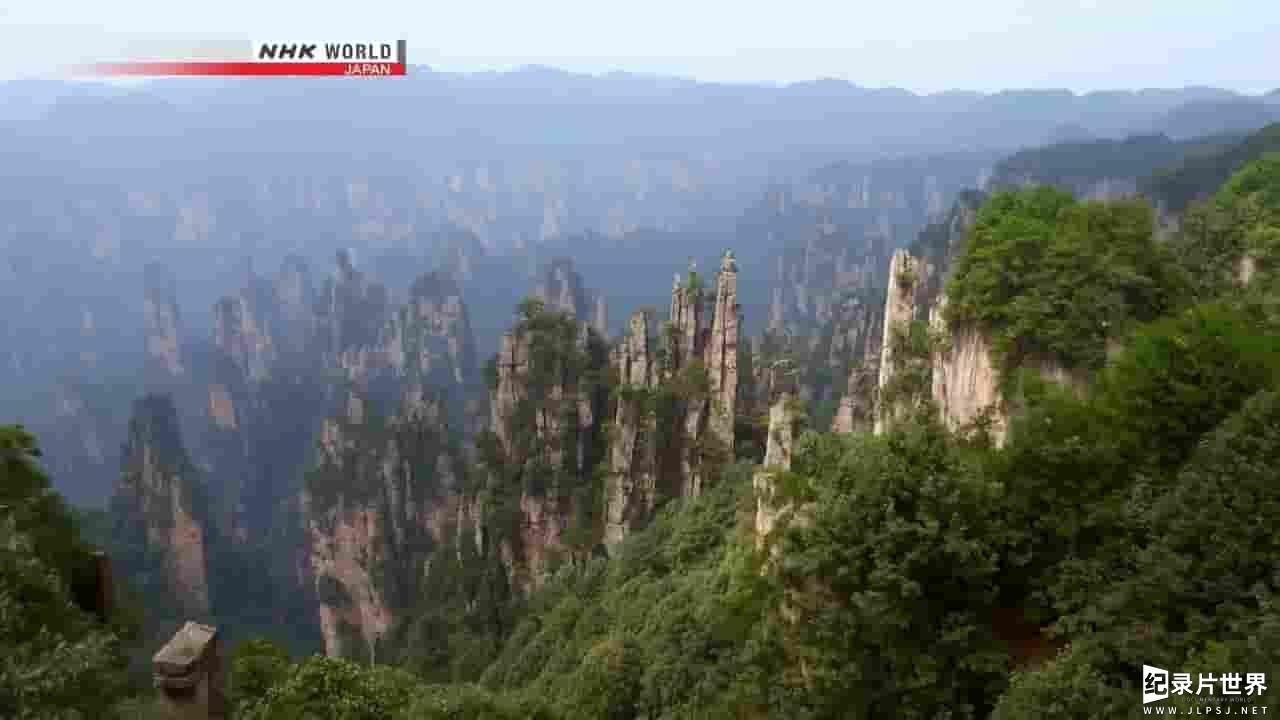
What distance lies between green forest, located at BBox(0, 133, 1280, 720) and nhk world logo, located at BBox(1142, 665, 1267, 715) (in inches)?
4.4

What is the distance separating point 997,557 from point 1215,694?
312 centimetres

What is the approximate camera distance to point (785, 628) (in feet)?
39.1

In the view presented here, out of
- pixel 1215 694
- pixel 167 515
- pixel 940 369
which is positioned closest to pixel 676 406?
pixel 940 369

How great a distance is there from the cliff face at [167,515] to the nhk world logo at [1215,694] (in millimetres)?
55227

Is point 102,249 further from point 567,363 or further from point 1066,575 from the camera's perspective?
point 1066,575

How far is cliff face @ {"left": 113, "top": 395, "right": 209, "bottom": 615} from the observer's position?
53.9 meters

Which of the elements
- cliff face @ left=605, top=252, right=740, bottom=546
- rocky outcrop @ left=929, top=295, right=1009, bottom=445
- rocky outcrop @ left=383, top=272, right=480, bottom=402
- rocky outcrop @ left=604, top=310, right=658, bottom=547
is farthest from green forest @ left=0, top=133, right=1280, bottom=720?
rocky outcrop @ left=383, top=272, right=480, bottom=402

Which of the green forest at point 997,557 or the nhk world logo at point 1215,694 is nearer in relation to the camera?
the nhk world logo at point 1215,694

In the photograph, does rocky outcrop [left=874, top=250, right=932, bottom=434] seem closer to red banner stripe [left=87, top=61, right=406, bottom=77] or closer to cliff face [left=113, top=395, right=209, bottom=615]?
A: red banner stripe [left=87, top=61, right=406, bottom=77]

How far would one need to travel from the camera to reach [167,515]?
179 feet

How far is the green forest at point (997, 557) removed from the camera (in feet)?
26.0

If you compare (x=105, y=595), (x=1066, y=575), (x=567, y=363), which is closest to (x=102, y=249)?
(x=567, y=363)

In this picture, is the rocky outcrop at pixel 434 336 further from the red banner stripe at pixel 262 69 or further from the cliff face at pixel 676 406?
the red banner stripe at pixel 262 69

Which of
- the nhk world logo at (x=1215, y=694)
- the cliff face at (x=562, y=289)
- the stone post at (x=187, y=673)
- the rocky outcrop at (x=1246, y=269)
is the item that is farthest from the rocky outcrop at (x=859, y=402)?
the cliff face at (x=562, y=289)
